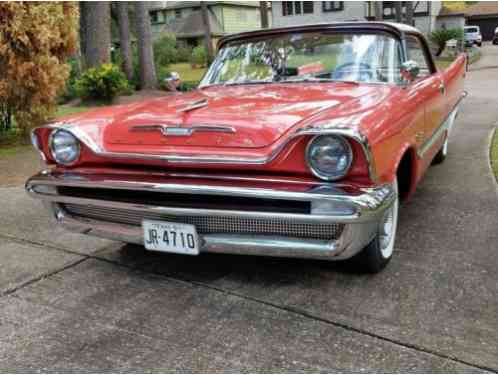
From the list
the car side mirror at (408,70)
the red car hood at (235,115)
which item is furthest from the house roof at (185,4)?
the red car hood at (235,115)

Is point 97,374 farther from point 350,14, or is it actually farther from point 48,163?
point 350,14

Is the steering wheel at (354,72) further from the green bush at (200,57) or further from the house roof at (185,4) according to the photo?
the house roof at (185,4)

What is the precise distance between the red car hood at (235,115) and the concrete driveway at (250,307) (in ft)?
2.73

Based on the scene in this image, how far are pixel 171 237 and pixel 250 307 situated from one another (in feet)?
1.80

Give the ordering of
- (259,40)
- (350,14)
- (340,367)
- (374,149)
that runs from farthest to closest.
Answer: (350,14)
(259,40)
(374,149)
(340,367)

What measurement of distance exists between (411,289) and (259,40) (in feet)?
7.47

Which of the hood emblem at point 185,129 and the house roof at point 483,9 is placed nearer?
the hood emblem at point 185,129

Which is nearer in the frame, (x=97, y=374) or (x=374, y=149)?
(x=97, y=374)

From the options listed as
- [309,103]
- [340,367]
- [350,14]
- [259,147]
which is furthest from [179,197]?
[350,14]

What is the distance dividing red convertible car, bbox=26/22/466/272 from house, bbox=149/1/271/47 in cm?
3562

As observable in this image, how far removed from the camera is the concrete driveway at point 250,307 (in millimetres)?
2312

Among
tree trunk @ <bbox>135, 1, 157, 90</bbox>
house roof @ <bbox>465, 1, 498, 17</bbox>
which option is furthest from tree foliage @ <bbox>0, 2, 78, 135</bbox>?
house roof @ <bbox>465, 1, 498, 17</bbox>

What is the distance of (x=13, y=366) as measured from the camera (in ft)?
7.63

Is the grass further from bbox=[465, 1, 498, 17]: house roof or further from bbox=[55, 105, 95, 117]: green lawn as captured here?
bbox=[465, 1, 498, 17]: house roof
